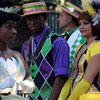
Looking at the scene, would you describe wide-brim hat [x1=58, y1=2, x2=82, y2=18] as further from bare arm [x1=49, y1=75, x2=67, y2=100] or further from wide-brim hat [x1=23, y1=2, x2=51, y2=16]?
Answer: bare arm [x1=49, y1=75, x2=67, y2=100]

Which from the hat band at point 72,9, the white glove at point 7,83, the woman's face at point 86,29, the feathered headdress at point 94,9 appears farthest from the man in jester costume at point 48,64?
the white glove at point 7,83

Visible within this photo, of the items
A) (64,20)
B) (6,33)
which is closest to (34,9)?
(64,20)

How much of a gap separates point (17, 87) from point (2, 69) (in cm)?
30

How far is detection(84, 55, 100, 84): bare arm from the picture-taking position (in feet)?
16.1

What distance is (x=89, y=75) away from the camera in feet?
16.2

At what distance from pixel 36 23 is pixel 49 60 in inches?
22.8

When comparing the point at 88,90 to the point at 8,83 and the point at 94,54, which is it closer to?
the point at 94,54

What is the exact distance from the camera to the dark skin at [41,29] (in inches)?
221

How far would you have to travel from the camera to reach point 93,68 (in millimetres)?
4902

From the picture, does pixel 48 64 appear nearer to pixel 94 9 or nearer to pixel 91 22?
pixel 91 22

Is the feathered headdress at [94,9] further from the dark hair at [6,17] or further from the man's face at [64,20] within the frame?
the man's face at [64,20]

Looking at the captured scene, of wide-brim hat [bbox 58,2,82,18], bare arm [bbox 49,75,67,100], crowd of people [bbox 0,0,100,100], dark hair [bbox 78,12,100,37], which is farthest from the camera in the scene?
wide-brim hat [bbox 58,2,82,18]

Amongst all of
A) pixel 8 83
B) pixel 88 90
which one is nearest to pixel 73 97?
pixel 88 90

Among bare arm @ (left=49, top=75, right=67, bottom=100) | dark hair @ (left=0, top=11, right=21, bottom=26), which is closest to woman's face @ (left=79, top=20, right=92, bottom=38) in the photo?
bare arm @ (left=49, top=75, right=67, bottom=100)
